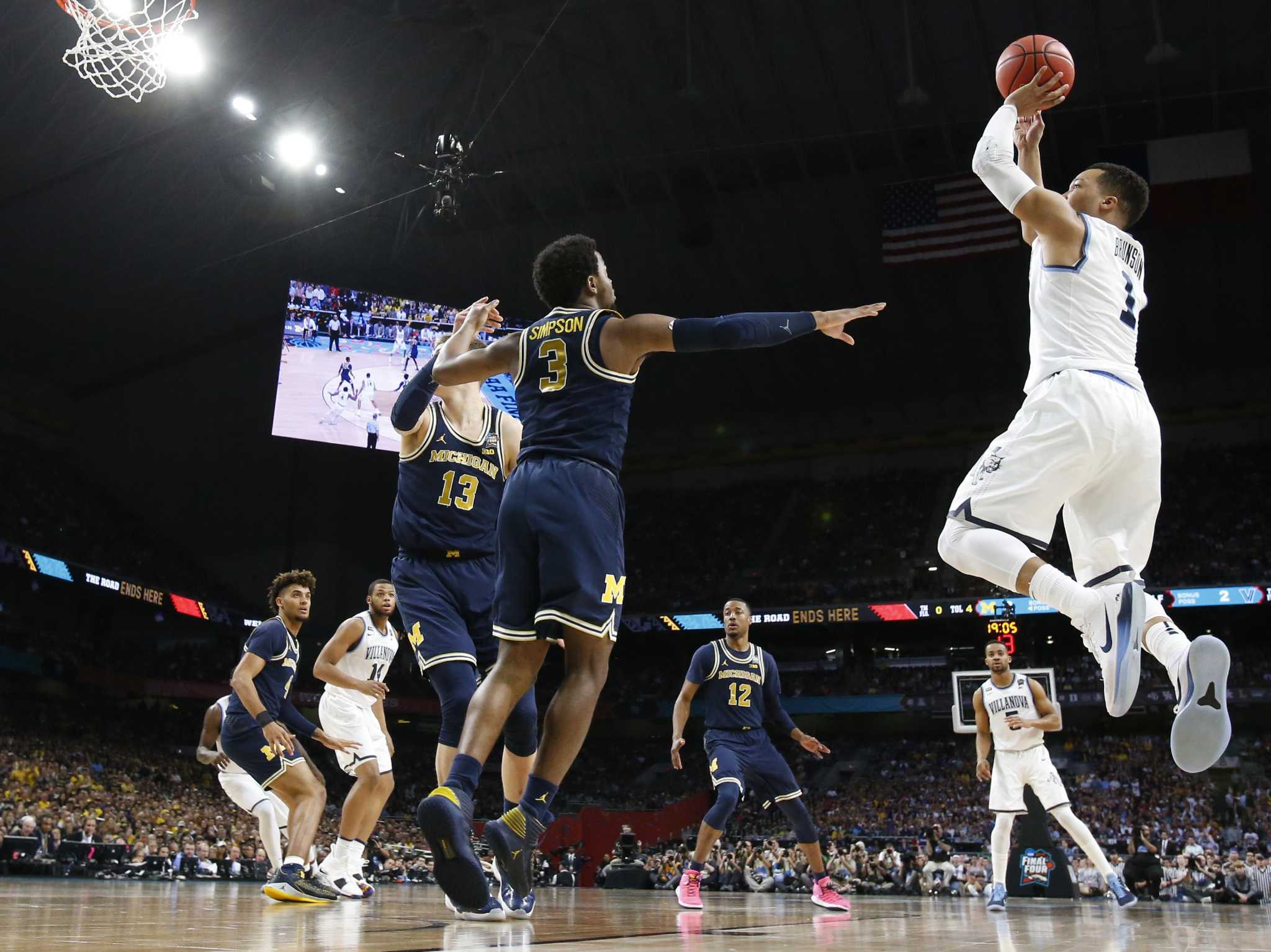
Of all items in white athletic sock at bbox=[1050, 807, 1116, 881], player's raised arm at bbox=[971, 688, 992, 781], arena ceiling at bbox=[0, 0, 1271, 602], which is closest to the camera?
white athletic sock at bbox=[1050, 807, 1116, 881]

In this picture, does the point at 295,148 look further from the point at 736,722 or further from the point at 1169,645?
the point at 1169,645

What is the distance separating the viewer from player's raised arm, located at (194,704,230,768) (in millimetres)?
10086

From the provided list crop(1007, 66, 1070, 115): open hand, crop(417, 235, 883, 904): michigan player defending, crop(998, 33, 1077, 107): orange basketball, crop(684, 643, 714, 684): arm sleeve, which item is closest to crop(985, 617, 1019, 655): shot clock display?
crop(684, 643, 714, 684): arm sleeve

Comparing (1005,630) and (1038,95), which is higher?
(1038,95)

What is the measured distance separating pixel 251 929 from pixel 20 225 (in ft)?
87.3

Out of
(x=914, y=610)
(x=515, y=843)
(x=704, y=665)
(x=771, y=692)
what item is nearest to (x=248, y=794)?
(x=704, y=665)

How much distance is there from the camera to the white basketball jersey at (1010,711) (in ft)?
33.6

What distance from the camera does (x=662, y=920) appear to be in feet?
19.1

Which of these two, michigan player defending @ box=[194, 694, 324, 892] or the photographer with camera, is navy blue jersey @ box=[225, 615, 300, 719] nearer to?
michigan player defending @ box=[194, 694, 324, 892]

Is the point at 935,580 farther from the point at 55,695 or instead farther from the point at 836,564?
the point at 55,695

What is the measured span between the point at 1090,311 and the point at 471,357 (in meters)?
2.63

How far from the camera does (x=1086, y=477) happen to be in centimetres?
438

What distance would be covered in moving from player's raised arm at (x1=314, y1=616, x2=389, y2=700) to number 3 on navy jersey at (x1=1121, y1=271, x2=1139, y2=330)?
5.15 metres

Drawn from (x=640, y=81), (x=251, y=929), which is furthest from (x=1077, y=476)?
(x=640, y=81)
